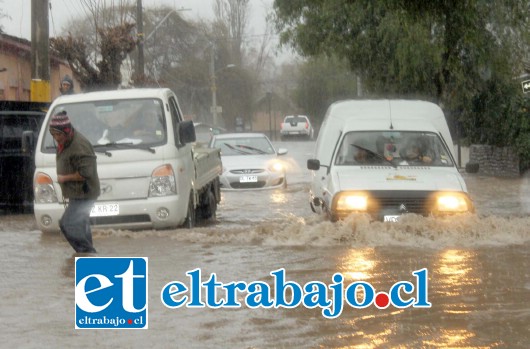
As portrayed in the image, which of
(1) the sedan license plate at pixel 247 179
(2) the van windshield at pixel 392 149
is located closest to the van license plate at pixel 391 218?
(2) the van windshield at pixel 392 149

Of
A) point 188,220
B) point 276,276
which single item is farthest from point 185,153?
point 276,276

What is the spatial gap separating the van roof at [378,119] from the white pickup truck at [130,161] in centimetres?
236

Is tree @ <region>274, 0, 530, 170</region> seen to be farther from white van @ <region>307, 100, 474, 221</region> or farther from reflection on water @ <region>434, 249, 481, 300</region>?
reflection on water @ <region>434, 249, 481, 300</region>

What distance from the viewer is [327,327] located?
25.8 feet

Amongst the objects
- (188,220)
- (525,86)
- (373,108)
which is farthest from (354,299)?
(525,86)

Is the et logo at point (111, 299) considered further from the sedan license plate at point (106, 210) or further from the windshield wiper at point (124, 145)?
the windshield wiper at point (124, 145)

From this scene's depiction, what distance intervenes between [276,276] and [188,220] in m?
4.70

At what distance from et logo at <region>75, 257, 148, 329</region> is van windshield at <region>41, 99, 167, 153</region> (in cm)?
557

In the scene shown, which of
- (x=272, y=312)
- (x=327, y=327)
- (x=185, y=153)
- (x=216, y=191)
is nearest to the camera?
(x=327, y=327)

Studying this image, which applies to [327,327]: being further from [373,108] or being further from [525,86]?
Answer: [525,86]

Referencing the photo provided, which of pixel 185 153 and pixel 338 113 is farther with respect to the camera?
pixel 338 113

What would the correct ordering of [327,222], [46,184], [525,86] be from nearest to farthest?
[327,222]
[46,184]
[525,86]

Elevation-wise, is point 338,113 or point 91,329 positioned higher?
point 338,113

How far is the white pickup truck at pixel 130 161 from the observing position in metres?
13.4
